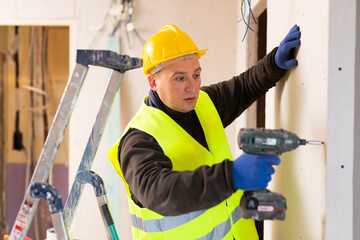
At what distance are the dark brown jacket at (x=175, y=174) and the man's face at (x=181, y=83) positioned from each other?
0.23 feet

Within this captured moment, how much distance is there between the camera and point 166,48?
1700 millimetres

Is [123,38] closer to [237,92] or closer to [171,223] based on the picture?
[237,92]

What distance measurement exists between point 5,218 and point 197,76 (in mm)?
3973

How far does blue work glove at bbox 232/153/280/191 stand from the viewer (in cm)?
123

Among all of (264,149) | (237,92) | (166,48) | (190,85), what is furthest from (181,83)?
(264,149)

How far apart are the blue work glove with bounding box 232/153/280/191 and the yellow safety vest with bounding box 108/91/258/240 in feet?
1.32

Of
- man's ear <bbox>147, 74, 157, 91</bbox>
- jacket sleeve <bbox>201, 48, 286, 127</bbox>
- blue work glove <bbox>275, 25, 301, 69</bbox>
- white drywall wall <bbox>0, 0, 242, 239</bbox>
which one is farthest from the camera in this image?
white drywall wall <bbox>0, 0, 242, 239</bbox>

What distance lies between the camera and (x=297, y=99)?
1614mm

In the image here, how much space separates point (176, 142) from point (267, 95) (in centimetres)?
72

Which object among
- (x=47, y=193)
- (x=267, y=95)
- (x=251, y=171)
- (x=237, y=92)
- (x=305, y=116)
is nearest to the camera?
(x=251, y=171)

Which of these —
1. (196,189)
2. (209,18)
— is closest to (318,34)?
(196,189)

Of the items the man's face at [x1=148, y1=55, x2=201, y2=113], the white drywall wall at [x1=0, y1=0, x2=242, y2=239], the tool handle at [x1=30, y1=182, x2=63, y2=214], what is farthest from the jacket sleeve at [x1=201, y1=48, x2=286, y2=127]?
the white drywall wall at [x1=0, y1=0, x2=242, y2=239]

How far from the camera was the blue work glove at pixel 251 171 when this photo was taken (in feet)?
4.04

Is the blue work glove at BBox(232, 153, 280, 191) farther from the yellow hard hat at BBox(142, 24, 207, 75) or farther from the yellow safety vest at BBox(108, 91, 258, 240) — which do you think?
the yellow hard hat at BBox(142, 24, 207, 75)
